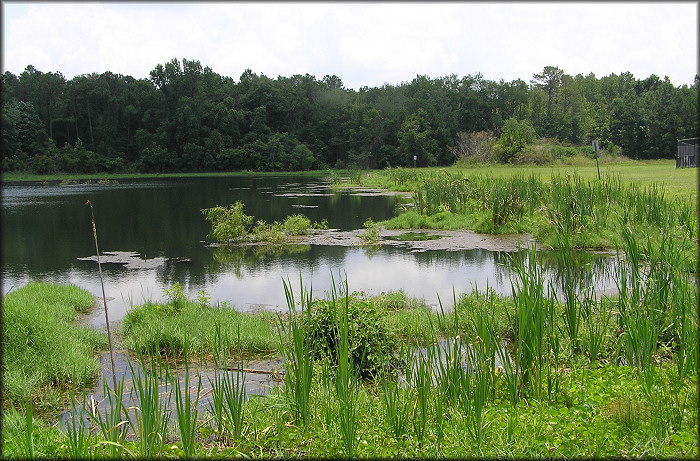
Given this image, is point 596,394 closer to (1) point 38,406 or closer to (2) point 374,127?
(1) point 38,406

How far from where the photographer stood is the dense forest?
66688mm

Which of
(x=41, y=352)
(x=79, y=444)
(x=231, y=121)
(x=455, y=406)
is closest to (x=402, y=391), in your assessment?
(x=455, y=406)

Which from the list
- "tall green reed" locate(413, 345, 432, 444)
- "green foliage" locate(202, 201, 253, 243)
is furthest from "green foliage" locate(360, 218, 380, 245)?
"tall green reed" locate(413, 345, 432, 444)

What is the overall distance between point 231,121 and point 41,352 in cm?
6767

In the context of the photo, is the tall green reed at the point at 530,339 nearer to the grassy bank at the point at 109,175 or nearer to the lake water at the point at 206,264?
the lake water at the point at 206,264

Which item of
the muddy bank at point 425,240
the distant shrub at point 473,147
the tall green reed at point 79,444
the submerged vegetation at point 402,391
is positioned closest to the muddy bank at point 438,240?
the muddy bank at point 425,240

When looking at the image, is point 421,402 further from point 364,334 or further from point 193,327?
point 193,327

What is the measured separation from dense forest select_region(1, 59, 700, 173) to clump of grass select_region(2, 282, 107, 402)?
56912 millimetres

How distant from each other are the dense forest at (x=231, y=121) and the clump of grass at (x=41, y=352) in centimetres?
5691

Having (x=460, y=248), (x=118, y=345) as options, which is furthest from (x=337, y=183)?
(x=118, y=345)

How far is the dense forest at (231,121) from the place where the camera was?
6669cm

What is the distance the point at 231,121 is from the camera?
71.6m

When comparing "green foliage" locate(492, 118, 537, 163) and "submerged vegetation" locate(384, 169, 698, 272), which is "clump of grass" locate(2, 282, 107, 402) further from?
"green foliage" locate(492, 118, 537, 163)

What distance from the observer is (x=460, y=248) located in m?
14.4
